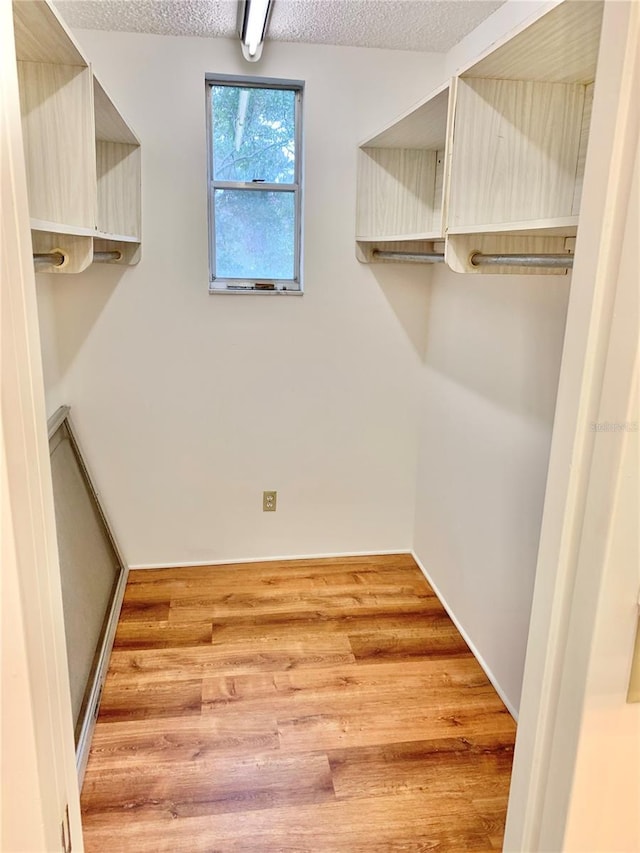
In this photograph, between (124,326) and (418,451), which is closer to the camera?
(124,326)

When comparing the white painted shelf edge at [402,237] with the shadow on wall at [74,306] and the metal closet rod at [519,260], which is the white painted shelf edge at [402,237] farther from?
the shadow on wall at [74,306]

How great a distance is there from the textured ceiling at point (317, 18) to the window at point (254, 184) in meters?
0.23

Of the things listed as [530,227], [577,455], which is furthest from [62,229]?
[577,455]

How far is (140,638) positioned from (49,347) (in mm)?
1323

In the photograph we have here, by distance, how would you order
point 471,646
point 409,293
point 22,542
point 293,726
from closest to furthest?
point 22,542, point 293,726, point 471,646, point 409,293

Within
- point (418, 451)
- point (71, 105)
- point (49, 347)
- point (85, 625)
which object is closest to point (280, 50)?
point (71, 105)

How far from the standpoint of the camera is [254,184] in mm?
2850

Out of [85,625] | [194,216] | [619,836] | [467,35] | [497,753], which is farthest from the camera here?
[194,216]

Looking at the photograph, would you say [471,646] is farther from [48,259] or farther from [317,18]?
[317,18]

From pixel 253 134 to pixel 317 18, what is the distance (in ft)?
1.93

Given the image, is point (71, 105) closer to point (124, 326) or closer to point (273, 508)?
point (124, 326)

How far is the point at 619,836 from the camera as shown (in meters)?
0.92

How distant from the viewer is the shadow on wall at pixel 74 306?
2.73 m

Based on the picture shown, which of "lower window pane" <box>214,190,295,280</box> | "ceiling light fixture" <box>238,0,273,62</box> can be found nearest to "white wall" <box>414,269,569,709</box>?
"lower window pane" <box>214,190,295,280</box>
